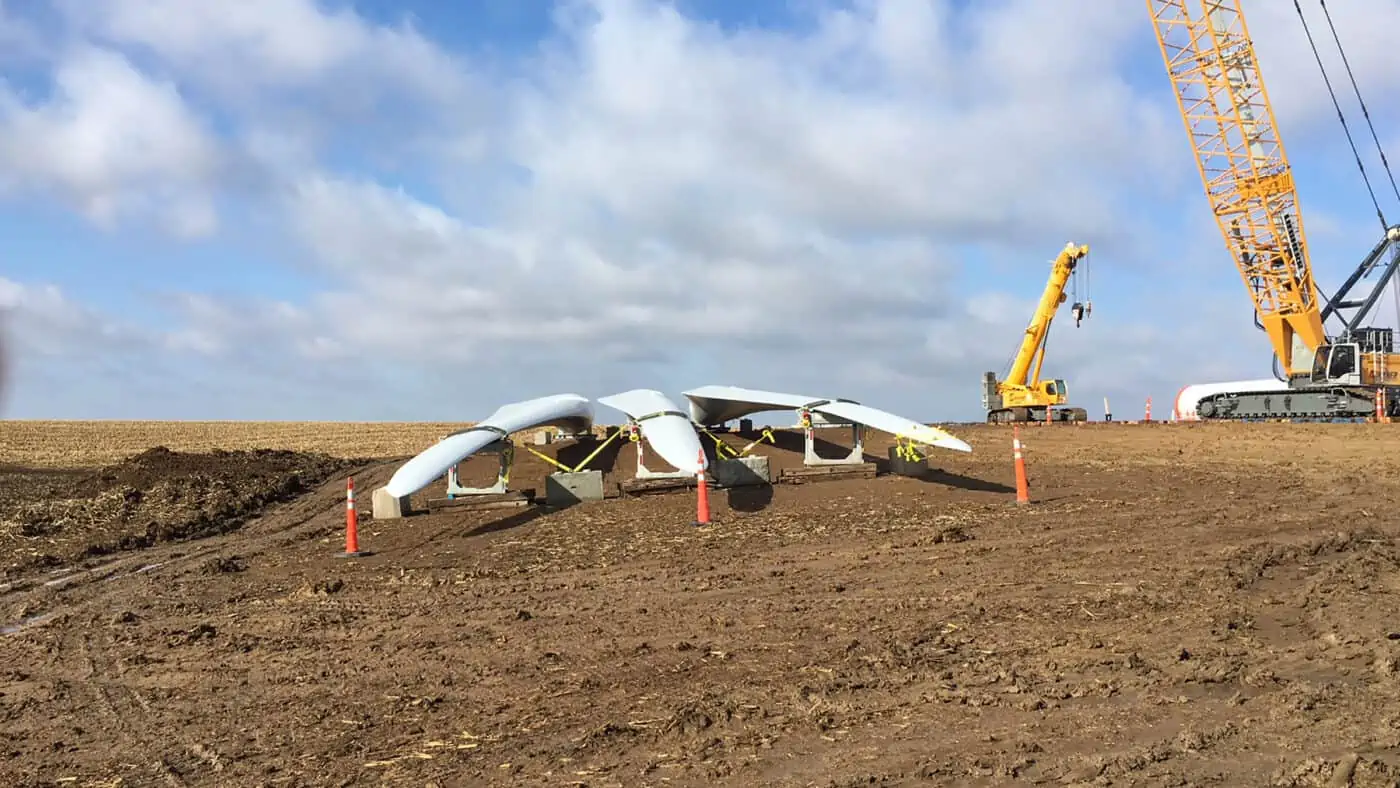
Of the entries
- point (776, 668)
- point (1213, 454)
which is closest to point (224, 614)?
point (776, 668)

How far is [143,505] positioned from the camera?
1661 cm

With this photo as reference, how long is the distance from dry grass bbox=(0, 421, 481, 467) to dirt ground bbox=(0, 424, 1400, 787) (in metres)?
19.2

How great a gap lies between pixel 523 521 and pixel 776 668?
759 centimetres

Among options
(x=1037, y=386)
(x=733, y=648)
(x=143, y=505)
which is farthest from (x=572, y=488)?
(x=1037, y=386)

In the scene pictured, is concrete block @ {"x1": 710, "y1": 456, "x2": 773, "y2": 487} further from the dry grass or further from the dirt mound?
the dry grass

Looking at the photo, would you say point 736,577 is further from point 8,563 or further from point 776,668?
point 8,563

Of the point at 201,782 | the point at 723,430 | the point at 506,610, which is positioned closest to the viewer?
the point at 201,782

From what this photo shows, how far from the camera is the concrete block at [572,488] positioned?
14.1 m

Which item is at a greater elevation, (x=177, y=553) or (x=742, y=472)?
(x=742, y=472)

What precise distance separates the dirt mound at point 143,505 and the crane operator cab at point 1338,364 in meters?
29.9

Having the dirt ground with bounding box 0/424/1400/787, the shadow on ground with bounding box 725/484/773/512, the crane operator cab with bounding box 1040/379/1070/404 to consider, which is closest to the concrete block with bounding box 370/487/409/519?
the dirt ground with bounding box 0/424/1400/787

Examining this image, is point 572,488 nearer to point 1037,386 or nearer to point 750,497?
point 750,497

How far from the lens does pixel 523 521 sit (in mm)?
12914

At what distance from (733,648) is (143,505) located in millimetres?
14251
